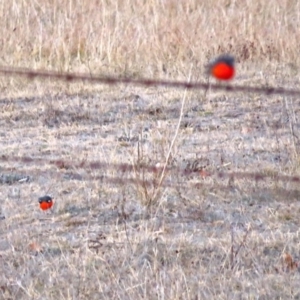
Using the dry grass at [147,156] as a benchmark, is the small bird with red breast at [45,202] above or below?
above

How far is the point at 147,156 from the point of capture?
525 centimetres

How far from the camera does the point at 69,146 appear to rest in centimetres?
568

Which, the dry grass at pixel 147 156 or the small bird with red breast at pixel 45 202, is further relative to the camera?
the small bird with red breast at pixel 45 202

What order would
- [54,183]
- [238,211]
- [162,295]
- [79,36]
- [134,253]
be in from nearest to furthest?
1. [162,295]
2. [134,253]
3. [238,211]
4. [54,183]
5. [79,36]

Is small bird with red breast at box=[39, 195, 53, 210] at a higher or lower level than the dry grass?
higher

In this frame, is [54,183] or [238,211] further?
[54,183]

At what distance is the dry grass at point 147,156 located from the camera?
391 cm

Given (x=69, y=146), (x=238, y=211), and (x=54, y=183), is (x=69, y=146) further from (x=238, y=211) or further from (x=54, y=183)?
(x=238, y=211)

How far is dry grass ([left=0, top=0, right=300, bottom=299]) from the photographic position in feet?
12.8

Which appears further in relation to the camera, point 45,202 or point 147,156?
point 147,156

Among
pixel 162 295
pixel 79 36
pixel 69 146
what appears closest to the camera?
pixel 162 295

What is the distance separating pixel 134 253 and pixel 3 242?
664 mm

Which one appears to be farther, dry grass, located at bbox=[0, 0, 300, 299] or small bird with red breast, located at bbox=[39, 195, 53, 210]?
small bird with red breast, located at bbox=[39, 195, 53, 210]

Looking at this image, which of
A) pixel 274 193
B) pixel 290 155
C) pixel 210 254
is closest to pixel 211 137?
pixel 290 155
